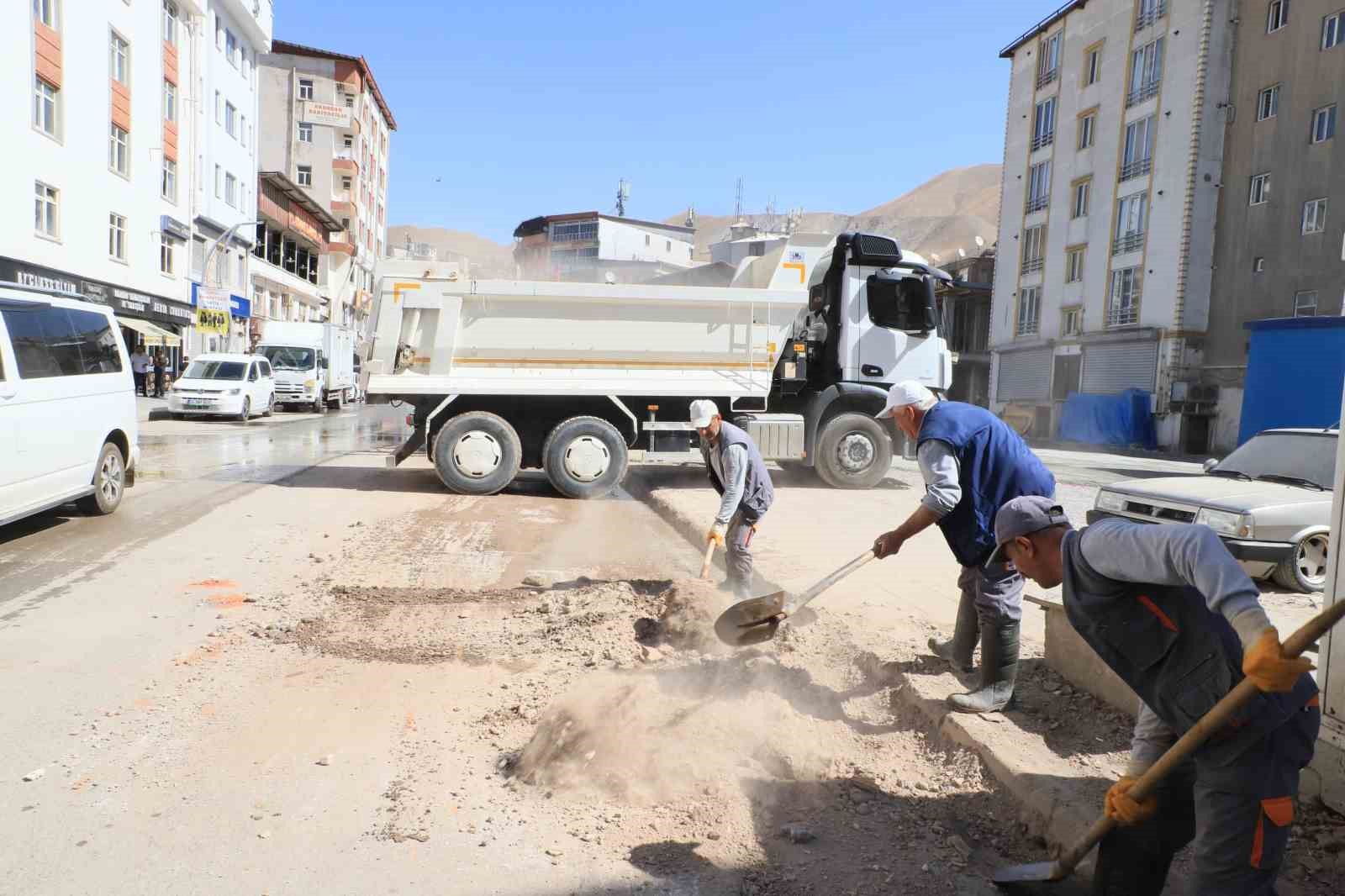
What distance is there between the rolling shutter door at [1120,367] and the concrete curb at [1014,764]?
30.8 metres

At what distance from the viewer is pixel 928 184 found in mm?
156625

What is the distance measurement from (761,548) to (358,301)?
→ 219 feet

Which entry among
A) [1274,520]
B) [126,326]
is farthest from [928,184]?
[1274,520]

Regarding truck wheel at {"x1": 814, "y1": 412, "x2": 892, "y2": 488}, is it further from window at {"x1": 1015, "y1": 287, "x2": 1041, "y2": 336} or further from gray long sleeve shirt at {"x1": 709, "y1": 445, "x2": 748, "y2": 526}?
window at {"x1": 1015, "y1": 287, "x2": 1041, "y2": 336}

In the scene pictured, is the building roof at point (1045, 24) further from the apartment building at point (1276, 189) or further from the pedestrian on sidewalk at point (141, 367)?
the pedestrian on sidewalk at point (141, 367)

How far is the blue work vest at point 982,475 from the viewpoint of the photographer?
420 centimetres

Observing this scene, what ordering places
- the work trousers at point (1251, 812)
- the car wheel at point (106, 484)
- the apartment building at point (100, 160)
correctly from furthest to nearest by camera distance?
the apartment building at point (100, 160), the car wheel at point (106, 484), the work trousers at point (1251, 812)

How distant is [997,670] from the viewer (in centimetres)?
426

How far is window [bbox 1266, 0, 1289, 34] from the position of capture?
2819cm

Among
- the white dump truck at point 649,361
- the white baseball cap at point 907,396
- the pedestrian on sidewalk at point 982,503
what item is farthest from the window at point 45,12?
the pedestrian on sidewalk at point 982,503

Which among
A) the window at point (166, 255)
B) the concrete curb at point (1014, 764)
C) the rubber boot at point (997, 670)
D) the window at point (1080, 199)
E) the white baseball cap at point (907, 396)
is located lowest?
the concrete curb at point (1014, 764)

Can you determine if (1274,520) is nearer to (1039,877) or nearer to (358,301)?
(1039,877)

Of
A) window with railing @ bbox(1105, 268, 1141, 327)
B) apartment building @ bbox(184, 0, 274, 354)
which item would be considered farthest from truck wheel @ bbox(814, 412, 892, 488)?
apartment building @ bbox(184, 0, 274, 354)

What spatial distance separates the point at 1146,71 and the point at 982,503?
35279mm
